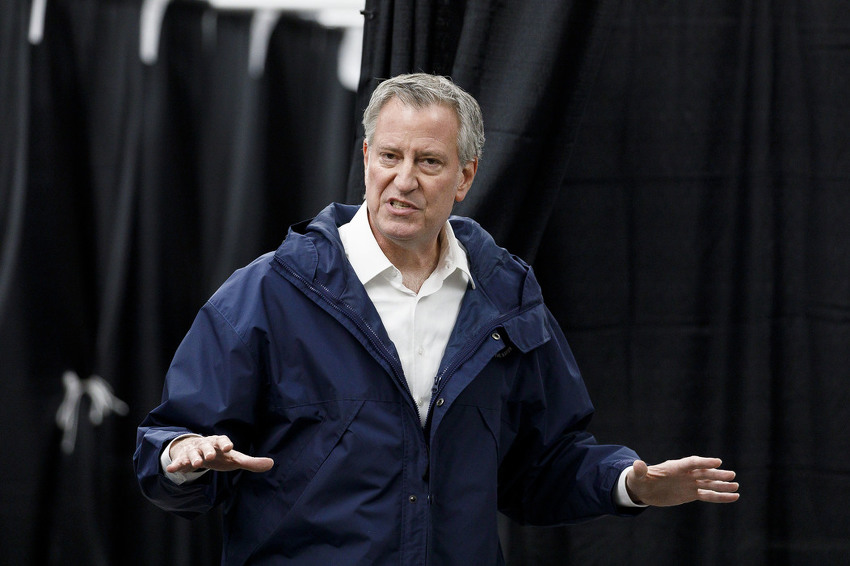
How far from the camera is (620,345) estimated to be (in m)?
2.66

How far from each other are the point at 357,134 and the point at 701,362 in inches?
41.4

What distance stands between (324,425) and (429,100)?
0.61 m

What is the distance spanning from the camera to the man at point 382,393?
1.69 m

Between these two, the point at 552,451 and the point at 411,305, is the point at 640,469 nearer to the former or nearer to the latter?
the point at 552,451

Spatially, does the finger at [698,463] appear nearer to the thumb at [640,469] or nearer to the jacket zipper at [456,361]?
the thumb at [640,469]

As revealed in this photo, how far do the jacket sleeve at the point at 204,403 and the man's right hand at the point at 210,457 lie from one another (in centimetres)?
10

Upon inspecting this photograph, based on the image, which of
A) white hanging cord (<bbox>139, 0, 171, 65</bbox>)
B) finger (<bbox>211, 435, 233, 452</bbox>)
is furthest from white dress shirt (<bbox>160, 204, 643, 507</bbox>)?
white hanging cord (<bbox>139, 0, 171, 65</bbox>)

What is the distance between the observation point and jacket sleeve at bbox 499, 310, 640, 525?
6.26 ft

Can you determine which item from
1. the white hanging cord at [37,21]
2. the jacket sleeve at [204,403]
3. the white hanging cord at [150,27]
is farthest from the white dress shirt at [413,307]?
the white hanging cord at [37,21]

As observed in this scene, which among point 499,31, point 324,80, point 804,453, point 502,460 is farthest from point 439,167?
point 804,453

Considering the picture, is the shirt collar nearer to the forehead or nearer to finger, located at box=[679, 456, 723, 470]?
the forehead

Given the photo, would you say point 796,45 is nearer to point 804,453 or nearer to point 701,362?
point 701,362

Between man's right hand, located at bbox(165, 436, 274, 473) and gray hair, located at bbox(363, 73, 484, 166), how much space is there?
658 mm

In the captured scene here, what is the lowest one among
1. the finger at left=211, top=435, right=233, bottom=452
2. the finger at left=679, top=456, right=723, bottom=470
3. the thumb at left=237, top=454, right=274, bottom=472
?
the finger at left=679, top=456, right=723, bottom=470
